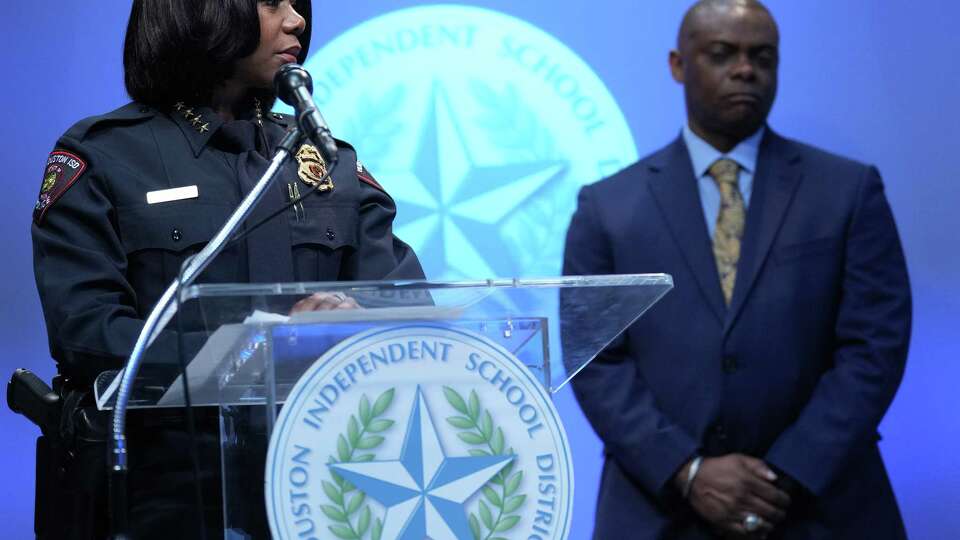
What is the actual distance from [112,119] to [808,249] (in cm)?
140

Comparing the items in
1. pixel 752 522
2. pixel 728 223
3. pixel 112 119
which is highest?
pixel 112 119

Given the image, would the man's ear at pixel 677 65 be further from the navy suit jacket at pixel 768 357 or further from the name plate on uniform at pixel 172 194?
the name plate on uniform at pixel 172 194

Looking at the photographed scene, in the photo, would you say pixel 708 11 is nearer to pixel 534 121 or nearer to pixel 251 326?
pixel 534 121

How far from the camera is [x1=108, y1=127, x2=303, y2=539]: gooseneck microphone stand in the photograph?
1889mm

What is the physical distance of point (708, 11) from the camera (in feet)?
10.3

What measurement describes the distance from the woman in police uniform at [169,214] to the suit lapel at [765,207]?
0.66 m

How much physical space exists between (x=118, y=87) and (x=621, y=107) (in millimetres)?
1383

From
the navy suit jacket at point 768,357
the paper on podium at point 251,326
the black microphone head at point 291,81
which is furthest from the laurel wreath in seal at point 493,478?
the navy suit jacket at point 768,357

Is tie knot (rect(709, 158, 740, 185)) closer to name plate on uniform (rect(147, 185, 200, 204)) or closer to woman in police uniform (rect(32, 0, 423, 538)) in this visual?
woman in police uniform (rect(32, 0, 423, 538))

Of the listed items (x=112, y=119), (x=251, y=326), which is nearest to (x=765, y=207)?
(x=112, y=119)

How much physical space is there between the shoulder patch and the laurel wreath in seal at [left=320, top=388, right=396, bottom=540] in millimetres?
999

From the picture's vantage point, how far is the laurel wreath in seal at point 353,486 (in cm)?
177

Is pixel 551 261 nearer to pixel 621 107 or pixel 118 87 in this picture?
pixel 621 107

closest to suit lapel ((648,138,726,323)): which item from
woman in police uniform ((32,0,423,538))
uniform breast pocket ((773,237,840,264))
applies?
uniform breast pocket ((773,237,840,264))
